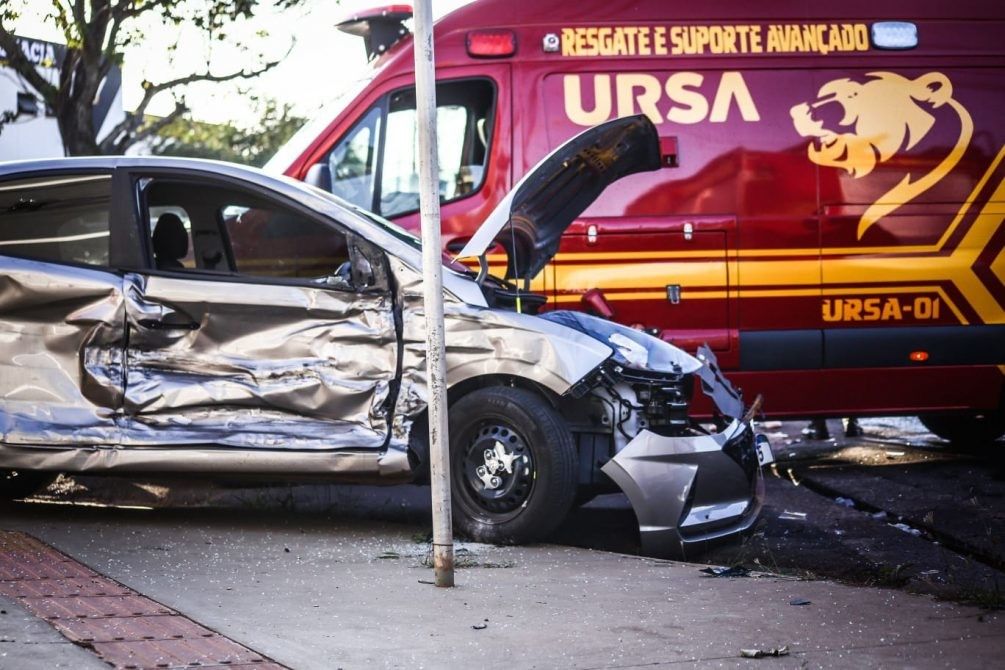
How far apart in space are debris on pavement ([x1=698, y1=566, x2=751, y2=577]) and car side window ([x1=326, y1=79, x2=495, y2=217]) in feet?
11.7

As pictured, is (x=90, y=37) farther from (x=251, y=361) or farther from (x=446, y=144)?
(x=251, y=361)

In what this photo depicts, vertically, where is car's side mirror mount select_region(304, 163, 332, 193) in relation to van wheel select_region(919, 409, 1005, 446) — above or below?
above

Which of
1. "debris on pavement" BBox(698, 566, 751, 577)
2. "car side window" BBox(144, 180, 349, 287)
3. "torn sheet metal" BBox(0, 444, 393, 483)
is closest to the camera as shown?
"debris on pavement" BBox(698, 566, 751, 577)

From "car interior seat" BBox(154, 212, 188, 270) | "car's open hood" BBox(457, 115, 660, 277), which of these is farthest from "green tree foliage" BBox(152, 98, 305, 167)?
"car interior seat" BBox(154, 212, 188, 270)

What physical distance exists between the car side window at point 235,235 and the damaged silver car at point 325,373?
5 cm

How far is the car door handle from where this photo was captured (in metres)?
6.97

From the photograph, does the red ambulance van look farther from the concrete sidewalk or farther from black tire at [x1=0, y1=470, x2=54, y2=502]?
the concrete sidewalk

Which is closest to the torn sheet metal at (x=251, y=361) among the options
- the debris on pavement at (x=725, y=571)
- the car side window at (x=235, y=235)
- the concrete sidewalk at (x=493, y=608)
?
the car side window at (x=235, y=235)

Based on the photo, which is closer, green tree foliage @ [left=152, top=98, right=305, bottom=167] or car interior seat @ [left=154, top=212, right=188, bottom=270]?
car interior seat @ [left=154, top=212, right=188, bottom=270]

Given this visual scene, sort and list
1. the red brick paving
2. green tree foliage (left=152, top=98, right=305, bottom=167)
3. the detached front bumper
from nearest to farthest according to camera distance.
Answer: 1. the red brick paving
2. the detached front bumper
3. green tree foliage (left=152, top=98, right=305, bottom=167)

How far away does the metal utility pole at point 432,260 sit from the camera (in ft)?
18.4

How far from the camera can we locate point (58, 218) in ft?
23.7

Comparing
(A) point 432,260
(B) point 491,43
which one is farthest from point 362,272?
(B) point 491,43

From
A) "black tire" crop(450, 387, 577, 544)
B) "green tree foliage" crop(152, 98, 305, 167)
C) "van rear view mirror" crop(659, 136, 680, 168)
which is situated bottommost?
"black tire" crop(450, 387, 577, 544)
